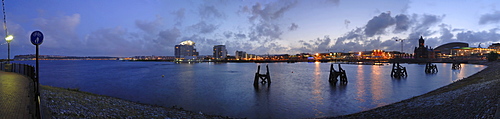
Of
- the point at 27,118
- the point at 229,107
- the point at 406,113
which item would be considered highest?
the point at 27,118

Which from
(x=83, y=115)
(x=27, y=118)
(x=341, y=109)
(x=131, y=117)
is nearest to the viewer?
(x=27, y=118)

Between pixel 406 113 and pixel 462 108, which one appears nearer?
pixel 462 108

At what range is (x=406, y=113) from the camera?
1158cm

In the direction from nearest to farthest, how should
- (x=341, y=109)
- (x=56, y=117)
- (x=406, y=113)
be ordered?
(x=56, y=117) → (x=406, y=113) → (x=341, y=109)

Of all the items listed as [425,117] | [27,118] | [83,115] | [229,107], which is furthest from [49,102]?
[425,117]

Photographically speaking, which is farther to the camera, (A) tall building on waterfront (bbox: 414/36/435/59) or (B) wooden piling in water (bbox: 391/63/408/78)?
(A) tall building on waterfront (bbox: 414/36/435/59)

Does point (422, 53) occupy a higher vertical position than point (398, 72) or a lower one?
higher

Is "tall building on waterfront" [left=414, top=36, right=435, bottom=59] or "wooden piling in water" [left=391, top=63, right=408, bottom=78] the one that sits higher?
"tall building on waterfront" [left=414, top=36, right=435, bottom=59]

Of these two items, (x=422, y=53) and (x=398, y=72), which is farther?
(x=422, y=53)

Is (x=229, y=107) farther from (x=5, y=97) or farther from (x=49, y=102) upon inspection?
(x=5, y=97)

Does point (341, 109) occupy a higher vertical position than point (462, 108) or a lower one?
lower

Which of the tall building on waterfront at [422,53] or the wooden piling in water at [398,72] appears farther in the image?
the tall building on waterfront at [422,53]

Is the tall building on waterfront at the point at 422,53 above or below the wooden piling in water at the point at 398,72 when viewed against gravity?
above

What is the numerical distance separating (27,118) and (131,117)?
3.72 m
